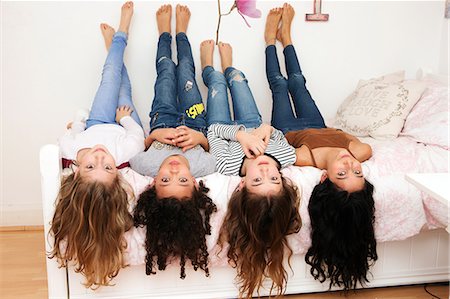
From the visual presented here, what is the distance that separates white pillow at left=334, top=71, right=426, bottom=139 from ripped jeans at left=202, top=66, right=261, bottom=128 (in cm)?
46

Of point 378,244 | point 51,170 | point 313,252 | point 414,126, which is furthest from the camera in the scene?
point 414,126

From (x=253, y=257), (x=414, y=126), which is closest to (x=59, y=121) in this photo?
(x=253, y=257)

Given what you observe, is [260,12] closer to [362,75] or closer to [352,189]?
[362,75]

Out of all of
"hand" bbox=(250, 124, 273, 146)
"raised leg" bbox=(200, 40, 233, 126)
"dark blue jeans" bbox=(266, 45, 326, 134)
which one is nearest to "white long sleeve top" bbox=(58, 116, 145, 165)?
"raised leg" bbox=(200, 40, 233, 126)

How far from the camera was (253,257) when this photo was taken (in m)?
1.61

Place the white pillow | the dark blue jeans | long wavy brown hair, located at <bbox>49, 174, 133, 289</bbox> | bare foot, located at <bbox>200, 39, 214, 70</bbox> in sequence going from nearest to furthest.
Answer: long wavy brown hair, located at <bbox>49, 174, 133, 289</bbox>, the white pillow, the dark blue jeans, bare foot, located at <bbox>200, 39, 214, 70</bbox>

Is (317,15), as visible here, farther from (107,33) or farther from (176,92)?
(107,33)

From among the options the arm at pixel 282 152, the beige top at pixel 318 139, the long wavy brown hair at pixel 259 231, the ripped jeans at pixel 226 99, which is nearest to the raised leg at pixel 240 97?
the ripped jeans at pixel 226 99

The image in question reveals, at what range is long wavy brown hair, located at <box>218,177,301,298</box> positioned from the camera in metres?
1.59

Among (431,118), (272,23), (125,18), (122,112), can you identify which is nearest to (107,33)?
(125,18)

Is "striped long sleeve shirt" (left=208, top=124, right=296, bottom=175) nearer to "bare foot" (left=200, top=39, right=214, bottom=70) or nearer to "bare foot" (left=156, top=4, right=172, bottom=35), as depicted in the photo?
"bare foot" (left=200, top=39, right=214, bottom=70)

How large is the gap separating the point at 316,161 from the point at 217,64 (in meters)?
0.90

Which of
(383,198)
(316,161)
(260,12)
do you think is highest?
(260,12)

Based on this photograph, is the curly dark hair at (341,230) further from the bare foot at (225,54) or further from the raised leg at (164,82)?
the bare foot at (225,54)
